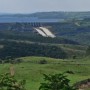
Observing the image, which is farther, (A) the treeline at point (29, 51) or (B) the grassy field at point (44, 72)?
(A) the treeline at point (29, 51)

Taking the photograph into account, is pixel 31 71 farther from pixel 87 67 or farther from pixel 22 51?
pixel 22 51

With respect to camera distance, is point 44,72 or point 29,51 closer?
point 44,72

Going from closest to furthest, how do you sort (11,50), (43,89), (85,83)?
(43,89) < (85,83) < (11,50)

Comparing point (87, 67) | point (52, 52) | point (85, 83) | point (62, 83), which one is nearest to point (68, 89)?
point (62, 83)

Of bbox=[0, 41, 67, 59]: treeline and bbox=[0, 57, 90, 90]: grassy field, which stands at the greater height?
bbox=[0, 57, 90, 90]: grassy field

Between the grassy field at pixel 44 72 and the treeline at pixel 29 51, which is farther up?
the grassy field at pixel 44 72

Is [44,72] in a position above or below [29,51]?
above

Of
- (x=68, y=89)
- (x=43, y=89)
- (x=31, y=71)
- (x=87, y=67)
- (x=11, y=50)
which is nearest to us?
(x=68, y=89)

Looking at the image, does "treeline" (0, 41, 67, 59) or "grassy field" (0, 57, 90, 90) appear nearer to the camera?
"grassy field" (0, 57, 90, 90)
